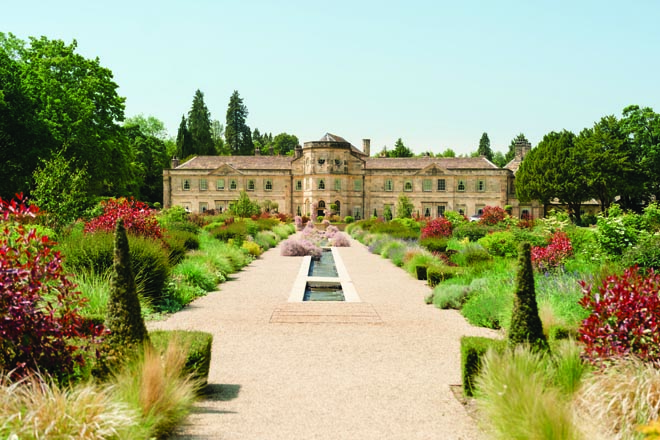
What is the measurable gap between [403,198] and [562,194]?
519 inches

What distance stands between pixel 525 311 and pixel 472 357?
2.45 feet

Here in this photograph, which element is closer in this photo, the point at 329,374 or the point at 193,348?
the point at 193,348

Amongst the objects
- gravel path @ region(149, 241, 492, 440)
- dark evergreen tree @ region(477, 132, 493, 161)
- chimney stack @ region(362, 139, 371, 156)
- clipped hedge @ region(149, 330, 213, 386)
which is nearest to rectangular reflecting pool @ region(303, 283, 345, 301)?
gravel path @ region(149, 241, 492, 440)

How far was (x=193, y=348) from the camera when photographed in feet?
18.2

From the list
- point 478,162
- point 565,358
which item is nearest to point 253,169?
point 478,162

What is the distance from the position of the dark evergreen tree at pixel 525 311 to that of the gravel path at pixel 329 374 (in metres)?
0.88

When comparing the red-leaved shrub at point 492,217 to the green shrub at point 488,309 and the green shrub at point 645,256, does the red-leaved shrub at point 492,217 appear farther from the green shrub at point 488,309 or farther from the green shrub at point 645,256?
the green shrub at point 488,309

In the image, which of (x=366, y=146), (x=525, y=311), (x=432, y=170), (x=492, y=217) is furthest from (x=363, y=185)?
(x=525, y=311)

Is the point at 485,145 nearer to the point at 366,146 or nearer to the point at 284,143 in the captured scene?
the point at 366,146

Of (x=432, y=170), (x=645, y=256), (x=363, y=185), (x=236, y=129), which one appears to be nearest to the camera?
(x=645, y=256)

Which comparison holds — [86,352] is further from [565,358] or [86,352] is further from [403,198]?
[403,198]

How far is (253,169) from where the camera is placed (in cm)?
6053

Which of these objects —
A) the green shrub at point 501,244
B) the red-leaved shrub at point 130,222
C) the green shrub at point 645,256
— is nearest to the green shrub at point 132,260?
the red-leaved shrub at point 130,222

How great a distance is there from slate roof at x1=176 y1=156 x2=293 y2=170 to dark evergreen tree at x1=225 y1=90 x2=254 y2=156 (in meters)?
18.8
